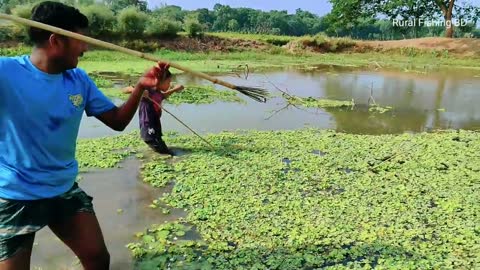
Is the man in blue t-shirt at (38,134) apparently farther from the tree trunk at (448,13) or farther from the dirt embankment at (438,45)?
the tree trunk at (448,13)

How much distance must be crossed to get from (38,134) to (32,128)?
39 mm

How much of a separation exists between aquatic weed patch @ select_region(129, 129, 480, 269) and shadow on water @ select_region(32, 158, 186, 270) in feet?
0.51

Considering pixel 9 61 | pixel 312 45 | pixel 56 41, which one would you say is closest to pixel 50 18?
pixel 56 41

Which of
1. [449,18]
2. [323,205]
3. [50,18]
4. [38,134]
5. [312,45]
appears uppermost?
[449,18]

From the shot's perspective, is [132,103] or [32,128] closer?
[32,128]

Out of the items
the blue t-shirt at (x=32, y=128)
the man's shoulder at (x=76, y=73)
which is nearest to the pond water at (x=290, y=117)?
the blue t-shirt at (x=32, y=128)

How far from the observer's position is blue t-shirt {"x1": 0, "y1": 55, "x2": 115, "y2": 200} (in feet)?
6.82

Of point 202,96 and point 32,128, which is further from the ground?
point 32,128

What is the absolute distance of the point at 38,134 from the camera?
7.06 ft

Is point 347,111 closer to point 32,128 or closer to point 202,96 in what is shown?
point 202,96

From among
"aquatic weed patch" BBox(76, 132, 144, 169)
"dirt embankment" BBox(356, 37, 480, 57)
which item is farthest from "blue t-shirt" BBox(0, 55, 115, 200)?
"dirt embankment" BBox(356, 37, 480, 57)

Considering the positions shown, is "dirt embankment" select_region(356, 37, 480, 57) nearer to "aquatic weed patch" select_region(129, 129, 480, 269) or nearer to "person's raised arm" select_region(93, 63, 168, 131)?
"aquatic weed patch" select_region(129, 129, 480, 269)

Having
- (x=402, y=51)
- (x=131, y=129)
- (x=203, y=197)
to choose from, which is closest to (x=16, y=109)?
(x=203, y=197)

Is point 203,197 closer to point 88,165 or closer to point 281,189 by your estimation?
point 281,189
